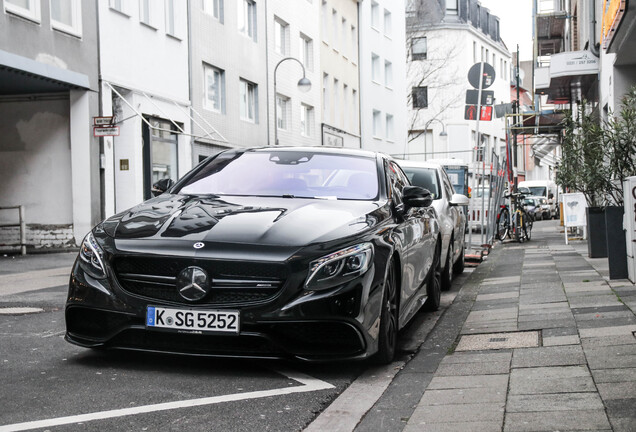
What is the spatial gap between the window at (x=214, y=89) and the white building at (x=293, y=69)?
2.72 m

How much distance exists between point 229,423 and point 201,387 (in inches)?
32.1

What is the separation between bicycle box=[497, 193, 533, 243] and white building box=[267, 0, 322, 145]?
10.9 metres

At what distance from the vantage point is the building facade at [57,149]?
1911 centimetres

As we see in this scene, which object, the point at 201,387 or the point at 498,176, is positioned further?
the point at 498,176

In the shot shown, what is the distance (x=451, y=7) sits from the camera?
227ft

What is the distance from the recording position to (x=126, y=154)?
2131 cm

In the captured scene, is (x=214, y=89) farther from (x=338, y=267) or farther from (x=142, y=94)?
(x=338, y=267)

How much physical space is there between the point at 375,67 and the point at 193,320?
4488 cm

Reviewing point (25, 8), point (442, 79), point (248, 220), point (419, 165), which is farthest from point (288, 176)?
point (442, 79)

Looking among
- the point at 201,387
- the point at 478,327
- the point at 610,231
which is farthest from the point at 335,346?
the point at 610,231

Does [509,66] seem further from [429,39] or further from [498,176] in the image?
[498,176]

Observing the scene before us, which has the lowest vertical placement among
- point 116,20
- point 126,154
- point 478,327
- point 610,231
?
point 478,327

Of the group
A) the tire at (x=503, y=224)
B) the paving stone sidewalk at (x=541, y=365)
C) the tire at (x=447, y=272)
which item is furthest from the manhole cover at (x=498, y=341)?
the tire at (x=503, y=224)

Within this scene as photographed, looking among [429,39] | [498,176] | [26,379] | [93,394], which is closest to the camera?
[93,394]
